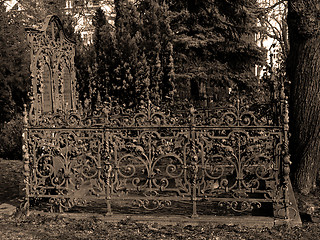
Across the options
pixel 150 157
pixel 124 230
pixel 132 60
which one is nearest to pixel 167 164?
pixel 150 157

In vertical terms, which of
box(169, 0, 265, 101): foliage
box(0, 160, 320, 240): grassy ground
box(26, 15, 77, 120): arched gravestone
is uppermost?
box(169, 0, 265, 101): foliage

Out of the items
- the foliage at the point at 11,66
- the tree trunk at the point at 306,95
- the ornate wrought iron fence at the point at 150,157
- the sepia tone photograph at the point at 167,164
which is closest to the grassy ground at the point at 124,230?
the sepia tone photograph at the point at 167,164

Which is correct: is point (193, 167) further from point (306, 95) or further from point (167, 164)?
point (306, 95)

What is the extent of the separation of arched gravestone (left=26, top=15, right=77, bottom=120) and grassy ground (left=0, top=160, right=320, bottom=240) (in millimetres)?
1599

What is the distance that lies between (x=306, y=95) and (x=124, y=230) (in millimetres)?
3865

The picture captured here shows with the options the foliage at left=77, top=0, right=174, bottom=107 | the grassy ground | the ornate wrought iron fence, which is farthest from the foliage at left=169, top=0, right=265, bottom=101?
the grassy ground

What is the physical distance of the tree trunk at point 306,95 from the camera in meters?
6.98

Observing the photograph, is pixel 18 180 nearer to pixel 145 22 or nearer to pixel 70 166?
pixel 70 166

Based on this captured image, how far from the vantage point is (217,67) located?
17984 millimetres

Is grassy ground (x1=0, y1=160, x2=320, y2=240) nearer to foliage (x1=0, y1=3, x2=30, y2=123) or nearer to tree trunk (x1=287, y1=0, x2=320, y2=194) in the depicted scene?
tree trunk (x1=287, y1=0, x2=320, y2=194)

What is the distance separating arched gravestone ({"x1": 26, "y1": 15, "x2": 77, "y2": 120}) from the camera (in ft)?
Answer: 21.4

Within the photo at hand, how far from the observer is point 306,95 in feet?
23.2

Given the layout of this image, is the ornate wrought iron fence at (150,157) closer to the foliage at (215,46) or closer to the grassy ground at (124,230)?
the grassy ground at (124,230)

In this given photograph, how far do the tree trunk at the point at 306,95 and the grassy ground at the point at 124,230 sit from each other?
3.41ft
